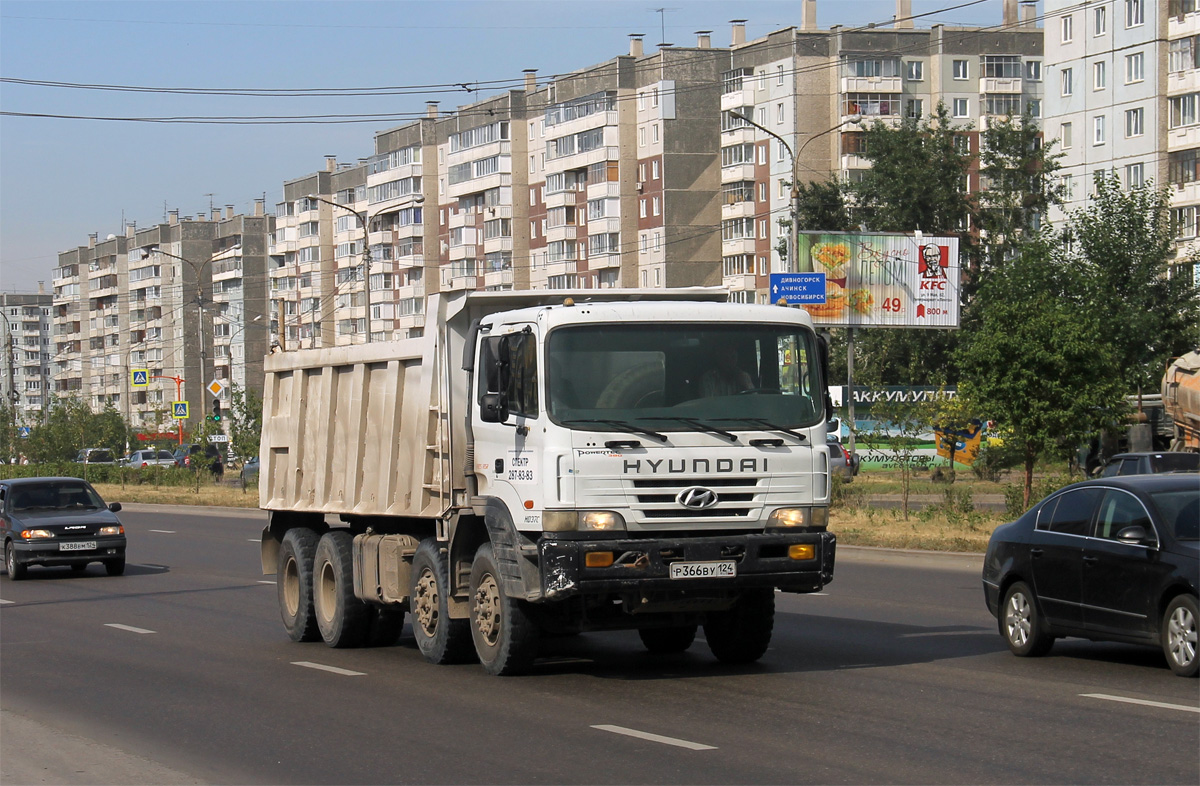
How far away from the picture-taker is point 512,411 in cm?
1104

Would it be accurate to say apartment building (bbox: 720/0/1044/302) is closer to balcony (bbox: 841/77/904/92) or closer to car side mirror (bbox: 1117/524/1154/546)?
balcony (bbox: 841/77/904/92)

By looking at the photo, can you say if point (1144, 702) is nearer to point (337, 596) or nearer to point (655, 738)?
point (655, 738)

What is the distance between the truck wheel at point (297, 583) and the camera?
571 inches

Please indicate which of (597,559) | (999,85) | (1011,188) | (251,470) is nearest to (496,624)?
(597,559)

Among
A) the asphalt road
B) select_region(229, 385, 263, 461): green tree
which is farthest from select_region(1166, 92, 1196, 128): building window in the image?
the asphalt road

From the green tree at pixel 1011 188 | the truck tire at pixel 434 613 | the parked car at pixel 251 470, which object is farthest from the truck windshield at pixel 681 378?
the green tree at pixel 1011 188

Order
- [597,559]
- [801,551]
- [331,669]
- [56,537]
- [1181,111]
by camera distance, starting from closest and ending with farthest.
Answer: [597,559] → [801,551] → [331,669] → [56,537] → [1181,111]

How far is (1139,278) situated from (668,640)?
148 feet

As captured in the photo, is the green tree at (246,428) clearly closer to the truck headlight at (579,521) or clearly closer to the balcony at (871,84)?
the balcony at (871,84)

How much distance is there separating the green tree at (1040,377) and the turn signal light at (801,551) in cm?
1605

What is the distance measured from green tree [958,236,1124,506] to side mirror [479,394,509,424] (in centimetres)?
1694

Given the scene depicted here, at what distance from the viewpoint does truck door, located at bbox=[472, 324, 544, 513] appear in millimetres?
10812

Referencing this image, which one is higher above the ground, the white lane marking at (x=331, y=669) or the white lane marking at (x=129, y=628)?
the white lane marking at (x=331, y=669)

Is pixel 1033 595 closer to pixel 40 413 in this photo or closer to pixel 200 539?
pixel 200 539
